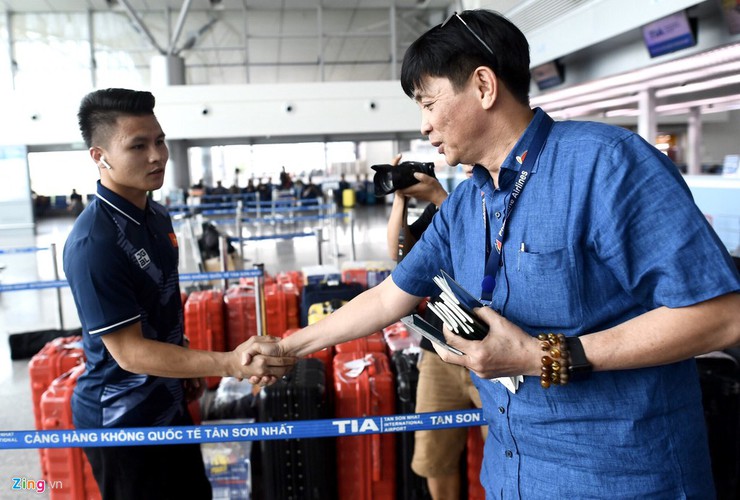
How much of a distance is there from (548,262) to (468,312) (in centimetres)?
19

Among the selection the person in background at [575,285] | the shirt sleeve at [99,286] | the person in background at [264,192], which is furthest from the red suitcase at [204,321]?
the person in background at [264,192]

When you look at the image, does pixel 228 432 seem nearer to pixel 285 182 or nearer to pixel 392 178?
pixel 392 178

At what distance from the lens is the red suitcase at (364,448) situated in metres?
3.22

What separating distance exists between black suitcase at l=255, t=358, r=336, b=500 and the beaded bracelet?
86.6 inches

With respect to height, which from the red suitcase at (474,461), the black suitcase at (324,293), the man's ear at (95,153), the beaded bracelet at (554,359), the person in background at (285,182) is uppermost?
the person in background at (285,182)

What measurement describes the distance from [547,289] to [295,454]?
237cm

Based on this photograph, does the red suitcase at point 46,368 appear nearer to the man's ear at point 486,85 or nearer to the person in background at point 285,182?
the man's ear at point 486,85

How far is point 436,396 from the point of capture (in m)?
2.86

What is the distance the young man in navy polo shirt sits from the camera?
180 centimetres

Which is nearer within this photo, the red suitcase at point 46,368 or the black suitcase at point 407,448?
the black suitcase at point 407,448

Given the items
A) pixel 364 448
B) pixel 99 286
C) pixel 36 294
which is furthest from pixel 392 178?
pixel 36 294

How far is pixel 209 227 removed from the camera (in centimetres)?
793

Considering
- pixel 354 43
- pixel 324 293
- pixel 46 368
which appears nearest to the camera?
pixel 46 368

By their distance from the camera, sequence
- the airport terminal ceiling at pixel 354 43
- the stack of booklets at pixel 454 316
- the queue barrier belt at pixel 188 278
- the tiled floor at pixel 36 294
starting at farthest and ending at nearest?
1. the airport terminal ceiling at pixel 354 43
2. the queue barrier belt at pixel 188 278
3. the tiled floor at pixel 36 294
4. the stack of booklets at pixel 454 316
